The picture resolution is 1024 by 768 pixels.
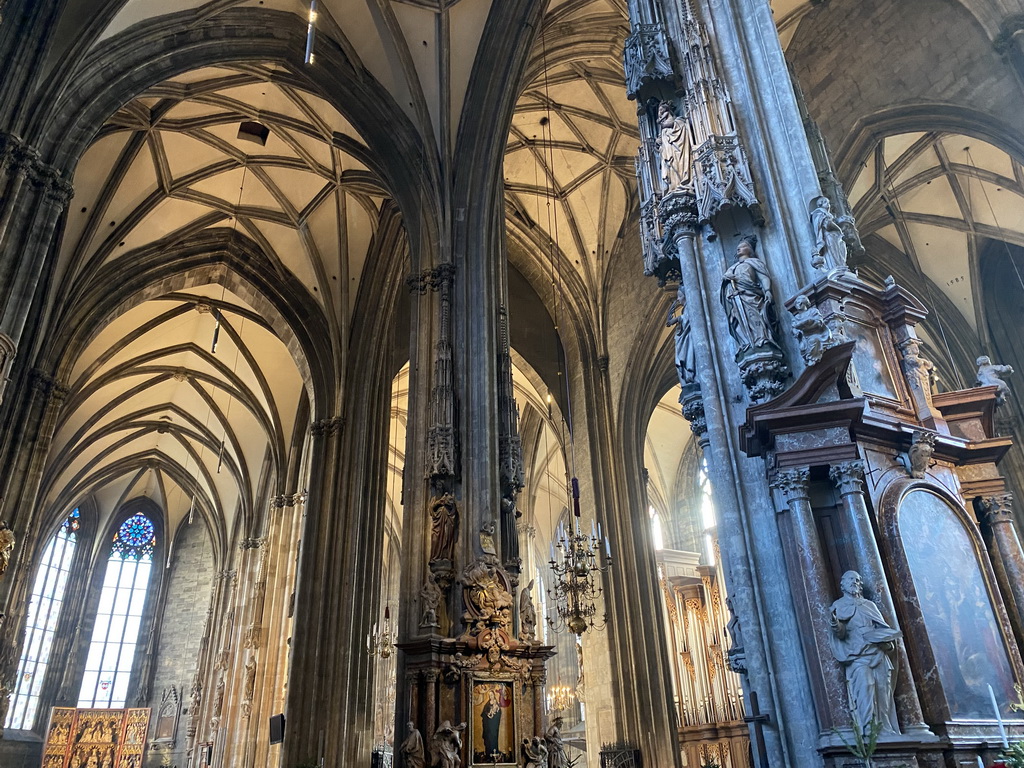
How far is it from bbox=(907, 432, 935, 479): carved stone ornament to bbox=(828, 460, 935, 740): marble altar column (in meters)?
0.51

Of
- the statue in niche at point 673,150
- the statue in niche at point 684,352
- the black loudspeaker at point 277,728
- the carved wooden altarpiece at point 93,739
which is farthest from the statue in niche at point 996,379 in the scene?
the carved wooden altarpiece at point 93,739

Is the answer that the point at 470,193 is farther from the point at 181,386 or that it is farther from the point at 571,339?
the point at 181,386

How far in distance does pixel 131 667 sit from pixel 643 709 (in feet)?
78.4

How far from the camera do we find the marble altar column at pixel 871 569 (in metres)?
3.77

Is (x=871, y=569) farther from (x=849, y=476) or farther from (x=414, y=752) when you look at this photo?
(x=414, y=752)

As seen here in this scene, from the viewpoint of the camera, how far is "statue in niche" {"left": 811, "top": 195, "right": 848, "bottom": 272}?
480cm

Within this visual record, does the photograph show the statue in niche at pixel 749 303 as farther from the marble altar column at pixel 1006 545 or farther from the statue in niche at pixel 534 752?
the statue in niche at pixel 534 752

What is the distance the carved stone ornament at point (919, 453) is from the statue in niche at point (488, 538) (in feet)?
23.0

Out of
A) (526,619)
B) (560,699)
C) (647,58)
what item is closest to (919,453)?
(647,58)

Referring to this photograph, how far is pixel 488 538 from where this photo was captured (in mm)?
10773

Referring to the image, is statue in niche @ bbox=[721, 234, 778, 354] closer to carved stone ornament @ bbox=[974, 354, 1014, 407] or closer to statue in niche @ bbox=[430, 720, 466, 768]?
carved stone ornament @ bbox=[974, 354, 1014, 407]

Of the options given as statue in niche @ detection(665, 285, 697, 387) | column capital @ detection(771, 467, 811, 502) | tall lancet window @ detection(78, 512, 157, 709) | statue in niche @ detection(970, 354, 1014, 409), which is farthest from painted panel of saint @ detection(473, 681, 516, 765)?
tall lancet window @ detection(78, 512, 157, 709)

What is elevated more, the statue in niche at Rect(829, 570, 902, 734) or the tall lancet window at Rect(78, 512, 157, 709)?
the tall lancet window at Rect(78, 512, 157, 709)

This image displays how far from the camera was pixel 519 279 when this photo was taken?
19562 millimetres
